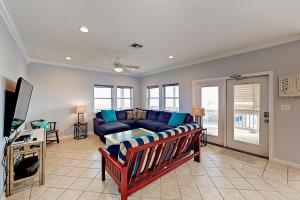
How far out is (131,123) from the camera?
5.19m

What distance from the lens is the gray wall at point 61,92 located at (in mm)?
4234

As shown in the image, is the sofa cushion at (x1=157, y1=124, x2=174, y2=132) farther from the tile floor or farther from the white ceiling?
the white ceiling

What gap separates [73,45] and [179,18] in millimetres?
2403

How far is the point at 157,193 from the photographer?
2.03m

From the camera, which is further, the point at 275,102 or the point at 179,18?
the point at 275,102

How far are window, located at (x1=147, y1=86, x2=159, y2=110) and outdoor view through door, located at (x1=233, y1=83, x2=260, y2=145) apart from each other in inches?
126

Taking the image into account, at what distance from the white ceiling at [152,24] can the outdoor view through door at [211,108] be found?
4.03 feet

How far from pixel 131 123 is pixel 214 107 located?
2.93m

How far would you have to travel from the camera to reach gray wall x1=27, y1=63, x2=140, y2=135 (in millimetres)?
4234

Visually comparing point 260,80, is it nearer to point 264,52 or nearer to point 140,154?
point 264,52

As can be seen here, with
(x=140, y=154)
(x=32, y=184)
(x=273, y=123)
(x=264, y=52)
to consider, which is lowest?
(x=32, y=184)

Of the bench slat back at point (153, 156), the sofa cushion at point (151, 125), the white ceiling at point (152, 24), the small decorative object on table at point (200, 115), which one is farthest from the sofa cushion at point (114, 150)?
the small decorative object on table at point (200, 115)

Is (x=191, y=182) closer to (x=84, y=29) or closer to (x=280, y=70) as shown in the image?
(x=280, y=70)

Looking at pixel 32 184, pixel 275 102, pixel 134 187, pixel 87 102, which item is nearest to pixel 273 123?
pixel 275 102
